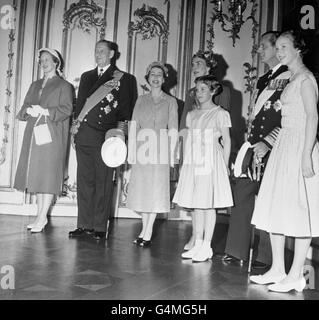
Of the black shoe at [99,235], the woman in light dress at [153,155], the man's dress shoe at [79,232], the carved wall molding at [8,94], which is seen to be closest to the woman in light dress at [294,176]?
the woman in light dress at [153,155]

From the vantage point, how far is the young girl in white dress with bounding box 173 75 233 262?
287 centimetres

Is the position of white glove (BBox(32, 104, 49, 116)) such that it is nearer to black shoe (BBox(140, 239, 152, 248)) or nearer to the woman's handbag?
the woman's handbag

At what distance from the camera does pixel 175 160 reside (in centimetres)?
329

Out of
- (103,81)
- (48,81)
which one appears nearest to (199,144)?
(103,81)

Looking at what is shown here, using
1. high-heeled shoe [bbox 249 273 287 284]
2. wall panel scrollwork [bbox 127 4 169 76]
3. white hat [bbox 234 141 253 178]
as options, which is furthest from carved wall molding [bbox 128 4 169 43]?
high-heeled shoe [bbox 249 273 287 284]

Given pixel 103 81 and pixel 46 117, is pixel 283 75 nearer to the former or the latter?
pixel 103 81

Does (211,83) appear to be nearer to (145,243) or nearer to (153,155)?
(153,155)

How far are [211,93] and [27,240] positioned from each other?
68.8 inches

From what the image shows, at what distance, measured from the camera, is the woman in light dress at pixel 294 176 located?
2.22m

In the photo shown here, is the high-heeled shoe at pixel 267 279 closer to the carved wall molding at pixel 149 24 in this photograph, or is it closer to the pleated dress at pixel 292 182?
the pleated dress at pixel 292 182

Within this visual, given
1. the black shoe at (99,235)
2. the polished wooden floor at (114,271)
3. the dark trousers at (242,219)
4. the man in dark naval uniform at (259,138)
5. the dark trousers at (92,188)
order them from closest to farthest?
the polished wooden floor at (114,271) < the man in dark naval uniform at (259,138) < the dark trousers at (242,219) < the black shoe at (99,235) < the dark trousers at (92,188)

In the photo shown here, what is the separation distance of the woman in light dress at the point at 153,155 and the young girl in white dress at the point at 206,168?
0.87 feet

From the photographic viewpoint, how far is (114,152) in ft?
10.8
